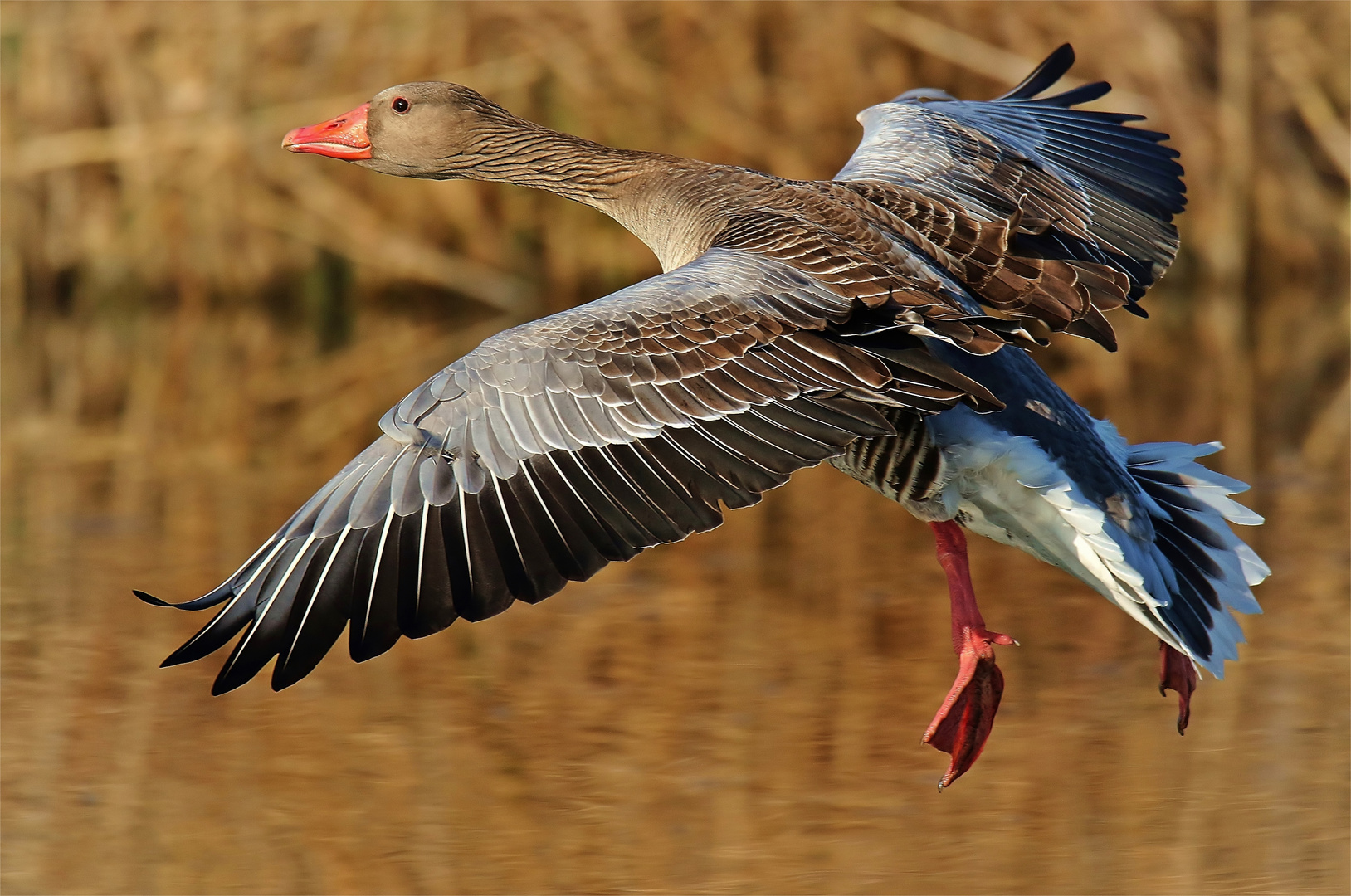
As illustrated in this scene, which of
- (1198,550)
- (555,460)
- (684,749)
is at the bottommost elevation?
(684,749)

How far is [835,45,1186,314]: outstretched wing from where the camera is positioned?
21.4 feet

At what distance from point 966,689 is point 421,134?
355 centimetres

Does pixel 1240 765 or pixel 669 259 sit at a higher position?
pixel 669 259

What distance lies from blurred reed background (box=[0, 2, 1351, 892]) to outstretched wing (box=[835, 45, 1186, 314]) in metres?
1.71

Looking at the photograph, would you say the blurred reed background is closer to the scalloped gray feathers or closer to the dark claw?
the dark claw

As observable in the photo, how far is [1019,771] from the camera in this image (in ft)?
18.5

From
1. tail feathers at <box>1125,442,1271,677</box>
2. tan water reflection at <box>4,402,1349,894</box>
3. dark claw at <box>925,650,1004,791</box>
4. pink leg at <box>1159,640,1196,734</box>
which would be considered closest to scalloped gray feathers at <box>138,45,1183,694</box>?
tan water reflection at <box>4,402,1349,894</box>

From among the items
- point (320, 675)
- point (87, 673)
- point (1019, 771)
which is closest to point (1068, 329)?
point (1019, 771)

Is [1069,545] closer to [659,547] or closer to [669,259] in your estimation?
[669,259]

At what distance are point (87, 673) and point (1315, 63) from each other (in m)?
15.0

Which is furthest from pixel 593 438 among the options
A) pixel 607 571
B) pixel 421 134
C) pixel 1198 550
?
pixel 607 571

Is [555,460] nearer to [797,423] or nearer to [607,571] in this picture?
[797,423]

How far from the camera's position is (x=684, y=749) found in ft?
19.1

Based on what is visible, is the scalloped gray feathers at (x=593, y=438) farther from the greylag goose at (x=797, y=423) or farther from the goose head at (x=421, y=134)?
the goose head at (x=421, y=134)
